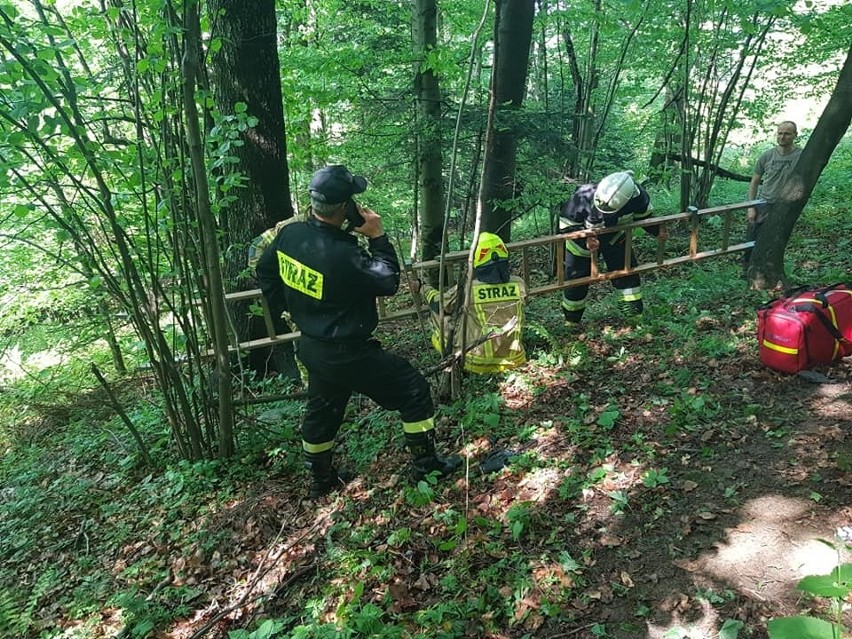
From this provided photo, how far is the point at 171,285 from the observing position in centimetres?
438

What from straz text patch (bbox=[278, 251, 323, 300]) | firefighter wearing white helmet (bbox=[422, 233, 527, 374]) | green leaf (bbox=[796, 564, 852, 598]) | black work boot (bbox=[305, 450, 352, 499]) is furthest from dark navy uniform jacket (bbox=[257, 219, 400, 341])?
green leaf (bbox=[796, 564, 852, 598])

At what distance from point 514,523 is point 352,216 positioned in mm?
2321

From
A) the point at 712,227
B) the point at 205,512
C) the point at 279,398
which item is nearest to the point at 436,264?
the point at 279,398

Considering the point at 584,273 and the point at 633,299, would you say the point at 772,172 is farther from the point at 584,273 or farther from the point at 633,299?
the point at 584,273

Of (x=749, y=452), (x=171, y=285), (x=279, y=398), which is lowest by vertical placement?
(x=279, y=398)

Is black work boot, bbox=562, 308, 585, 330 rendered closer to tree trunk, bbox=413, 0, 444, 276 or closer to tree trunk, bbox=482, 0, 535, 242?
tree trunk, bbox=482, 0, 535, 242

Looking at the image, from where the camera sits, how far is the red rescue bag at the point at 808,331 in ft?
14.2

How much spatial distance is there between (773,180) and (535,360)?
4377mm

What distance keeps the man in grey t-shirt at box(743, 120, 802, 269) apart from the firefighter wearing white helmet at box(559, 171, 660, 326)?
179cm

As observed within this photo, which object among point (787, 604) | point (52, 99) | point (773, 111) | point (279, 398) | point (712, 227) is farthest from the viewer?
point (773, 111)

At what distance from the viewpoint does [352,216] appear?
368 cm

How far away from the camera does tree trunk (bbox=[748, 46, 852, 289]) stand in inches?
218

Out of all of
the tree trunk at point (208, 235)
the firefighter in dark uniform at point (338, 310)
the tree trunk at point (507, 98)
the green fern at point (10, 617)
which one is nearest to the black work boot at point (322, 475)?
the firefighter in dark uniform at point (338, 310)

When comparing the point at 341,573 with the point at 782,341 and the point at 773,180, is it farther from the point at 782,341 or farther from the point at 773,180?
the point at 773,180
